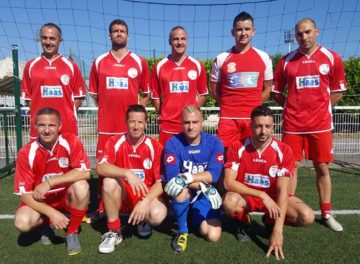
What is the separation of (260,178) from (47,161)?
6.78 feet

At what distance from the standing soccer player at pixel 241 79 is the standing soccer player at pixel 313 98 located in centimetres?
33

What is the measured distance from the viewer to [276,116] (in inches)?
288

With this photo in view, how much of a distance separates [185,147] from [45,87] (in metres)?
1.92

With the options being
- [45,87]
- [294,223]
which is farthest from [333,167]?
[45,87]

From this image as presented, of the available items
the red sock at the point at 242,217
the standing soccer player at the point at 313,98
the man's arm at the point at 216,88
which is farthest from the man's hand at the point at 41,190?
the standing soccer player at the point at 313,98

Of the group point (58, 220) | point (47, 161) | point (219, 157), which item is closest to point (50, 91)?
point (47, 161)

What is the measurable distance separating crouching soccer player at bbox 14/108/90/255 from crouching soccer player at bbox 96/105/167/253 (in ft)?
0.75

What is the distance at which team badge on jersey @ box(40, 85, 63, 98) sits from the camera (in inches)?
168

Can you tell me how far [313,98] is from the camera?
3930mm

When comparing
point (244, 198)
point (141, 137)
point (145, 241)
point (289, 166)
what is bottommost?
point (145, 241)

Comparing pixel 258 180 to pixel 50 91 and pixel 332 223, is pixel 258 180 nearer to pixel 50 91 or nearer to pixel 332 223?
pixel 332 223

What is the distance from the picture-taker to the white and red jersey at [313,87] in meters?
3.92

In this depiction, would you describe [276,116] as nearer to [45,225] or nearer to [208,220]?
[208,220]

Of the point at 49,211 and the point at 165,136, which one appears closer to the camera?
the point at 49,211
